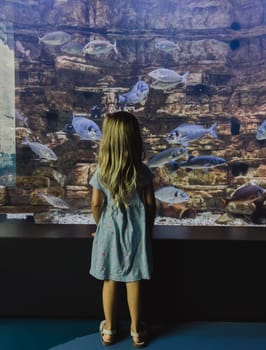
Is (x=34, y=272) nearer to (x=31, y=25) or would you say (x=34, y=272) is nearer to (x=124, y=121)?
(x=124, y=121)

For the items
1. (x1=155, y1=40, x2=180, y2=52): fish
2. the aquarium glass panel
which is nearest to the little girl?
the aquarium glass panel

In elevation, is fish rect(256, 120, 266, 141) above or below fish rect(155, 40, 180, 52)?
below

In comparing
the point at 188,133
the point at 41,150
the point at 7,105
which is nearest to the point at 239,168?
the point at 188,133

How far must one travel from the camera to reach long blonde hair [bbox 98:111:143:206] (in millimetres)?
1616

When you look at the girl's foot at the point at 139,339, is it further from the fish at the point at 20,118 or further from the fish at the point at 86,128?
the fish at the point at 20,118

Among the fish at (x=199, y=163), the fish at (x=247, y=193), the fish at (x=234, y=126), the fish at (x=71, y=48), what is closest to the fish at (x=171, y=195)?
the fish at (x=199, y=163)

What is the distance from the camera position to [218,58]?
3.16 meters

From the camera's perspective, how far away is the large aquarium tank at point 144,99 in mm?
3094

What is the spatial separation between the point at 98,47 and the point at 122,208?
198 centimetres

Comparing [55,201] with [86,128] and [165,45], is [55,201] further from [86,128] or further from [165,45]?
[165,45]

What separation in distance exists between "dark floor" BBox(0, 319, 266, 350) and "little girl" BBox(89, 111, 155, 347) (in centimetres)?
31

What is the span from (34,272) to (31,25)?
7.31 ft

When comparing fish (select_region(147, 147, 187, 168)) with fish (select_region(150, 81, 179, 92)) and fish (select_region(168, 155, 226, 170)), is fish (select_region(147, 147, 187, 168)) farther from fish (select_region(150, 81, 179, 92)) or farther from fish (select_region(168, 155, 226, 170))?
fish (select_region(150, 81, 179, 92))

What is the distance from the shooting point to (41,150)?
312cm
